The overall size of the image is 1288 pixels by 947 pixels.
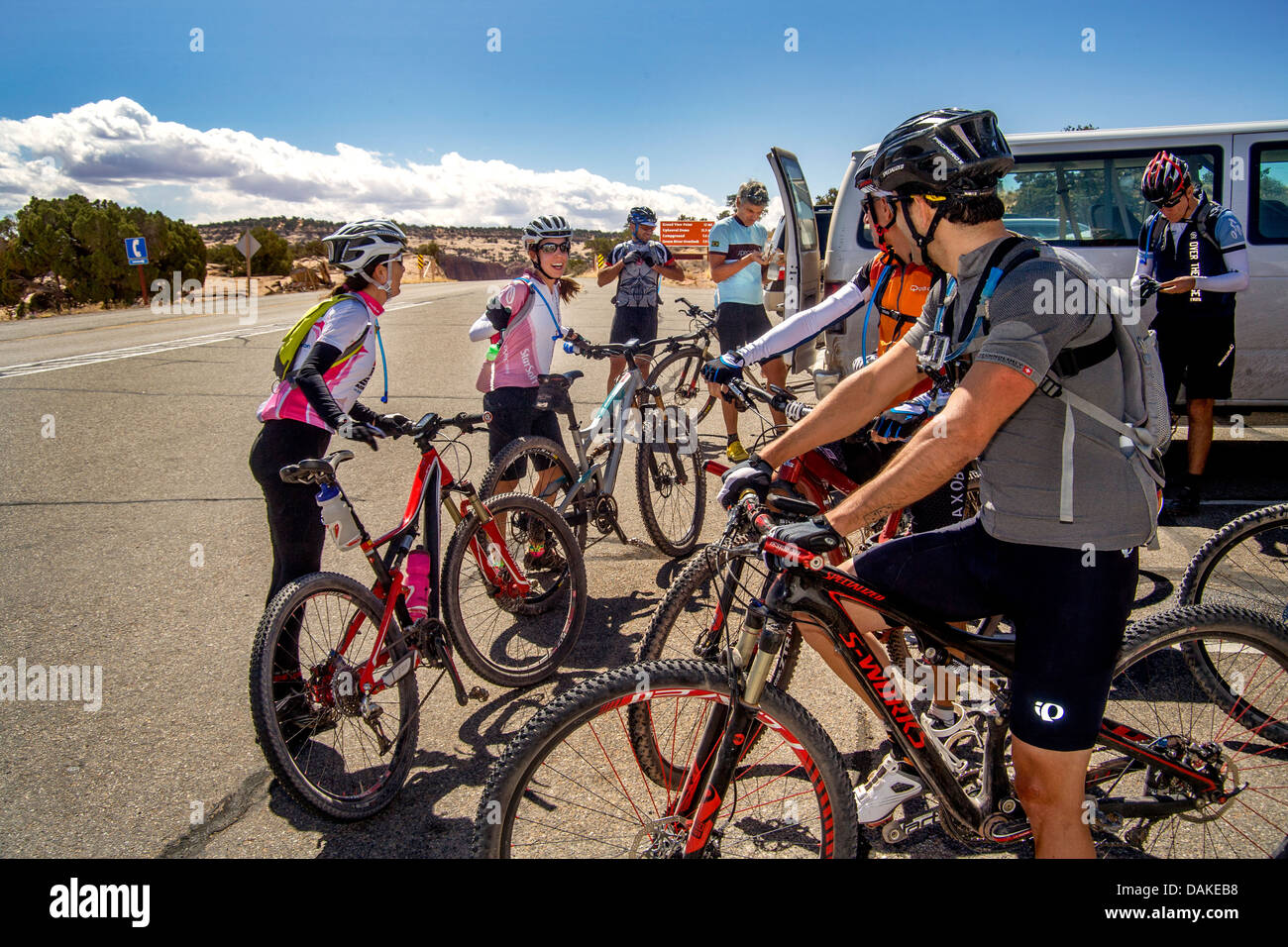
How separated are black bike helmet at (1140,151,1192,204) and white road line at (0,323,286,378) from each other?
13.6 m

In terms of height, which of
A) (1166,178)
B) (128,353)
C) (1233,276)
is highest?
(1166,178)

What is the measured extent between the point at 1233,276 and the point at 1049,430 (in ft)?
15.8

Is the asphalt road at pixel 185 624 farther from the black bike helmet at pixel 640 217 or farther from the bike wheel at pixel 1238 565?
the black bike helmet at pixel 640 217

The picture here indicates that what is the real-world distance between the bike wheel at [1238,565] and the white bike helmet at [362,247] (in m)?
3.65

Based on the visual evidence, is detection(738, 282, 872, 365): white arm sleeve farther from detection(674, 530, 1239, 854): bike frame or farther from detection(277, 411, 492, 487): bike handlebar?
detection(674, 530, 1239, 854): bike frame

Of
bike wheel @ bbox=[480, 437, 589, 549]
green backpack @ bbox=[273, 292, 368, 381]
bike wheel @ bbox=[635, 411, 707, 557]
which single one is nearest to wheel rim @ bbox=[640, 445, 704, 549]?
bike wheel @ bbox=[635, 411, 707, 557]

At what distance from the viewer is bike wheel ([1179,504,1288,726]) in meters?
3.28

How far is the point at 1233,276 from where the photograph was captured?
566cm

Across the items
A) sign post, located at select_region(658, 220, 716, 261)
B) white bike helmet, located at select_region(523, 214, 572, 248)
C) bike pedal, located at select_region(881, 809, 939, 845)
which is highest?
sign post, located at select_region(658, 220, 716, 261)

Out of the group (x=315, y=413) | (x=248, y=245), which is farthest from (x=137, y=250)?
(x=315, y=413)

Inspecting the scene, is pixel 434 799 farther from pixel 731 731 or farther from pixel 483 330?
pixel 483 330

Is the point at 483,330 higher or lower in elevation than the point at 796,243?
lower

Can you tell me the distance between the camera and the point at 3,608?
4.73 metres
